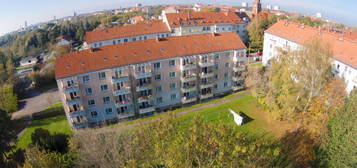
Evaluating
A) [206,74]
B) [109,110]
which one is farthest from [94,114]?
[206,74]

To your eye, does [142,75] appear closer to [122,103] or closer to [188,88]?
[122,103]

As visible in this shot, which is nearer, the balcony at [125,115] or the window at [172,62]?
the balcony at [125,115]

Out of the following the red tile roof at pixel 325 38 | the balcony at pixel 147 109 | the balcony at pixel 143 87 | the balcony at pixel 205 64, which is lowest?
the balcony at pixel 147 109

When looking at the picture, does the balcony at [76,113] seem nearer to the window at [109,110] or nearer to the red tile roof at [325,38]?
the window at [109,110]

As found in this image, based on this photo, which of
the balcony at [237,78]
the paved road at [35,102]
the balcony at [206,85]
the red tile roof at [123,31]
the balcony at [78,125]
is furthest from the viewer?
the red tile roof at [123,31]

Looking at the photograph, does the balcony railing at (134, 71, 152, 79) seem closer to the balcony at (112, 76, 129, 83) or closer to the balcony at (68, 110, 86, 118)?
the balcony at (112, 76, 129, 83)

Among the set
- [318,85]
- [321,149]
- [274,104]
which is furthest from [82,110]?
[318,85]

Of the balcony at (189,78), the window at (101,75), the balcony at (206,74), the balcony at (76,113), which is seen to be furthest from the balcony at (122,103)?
the balcony at (206,74)

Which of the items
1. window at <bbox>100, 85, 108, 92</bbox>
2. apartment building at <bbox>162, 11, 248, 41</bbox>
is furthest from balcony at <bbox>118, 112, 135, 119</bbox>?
apartment building at <bbox>162, 11, 248, 41</bbox>
